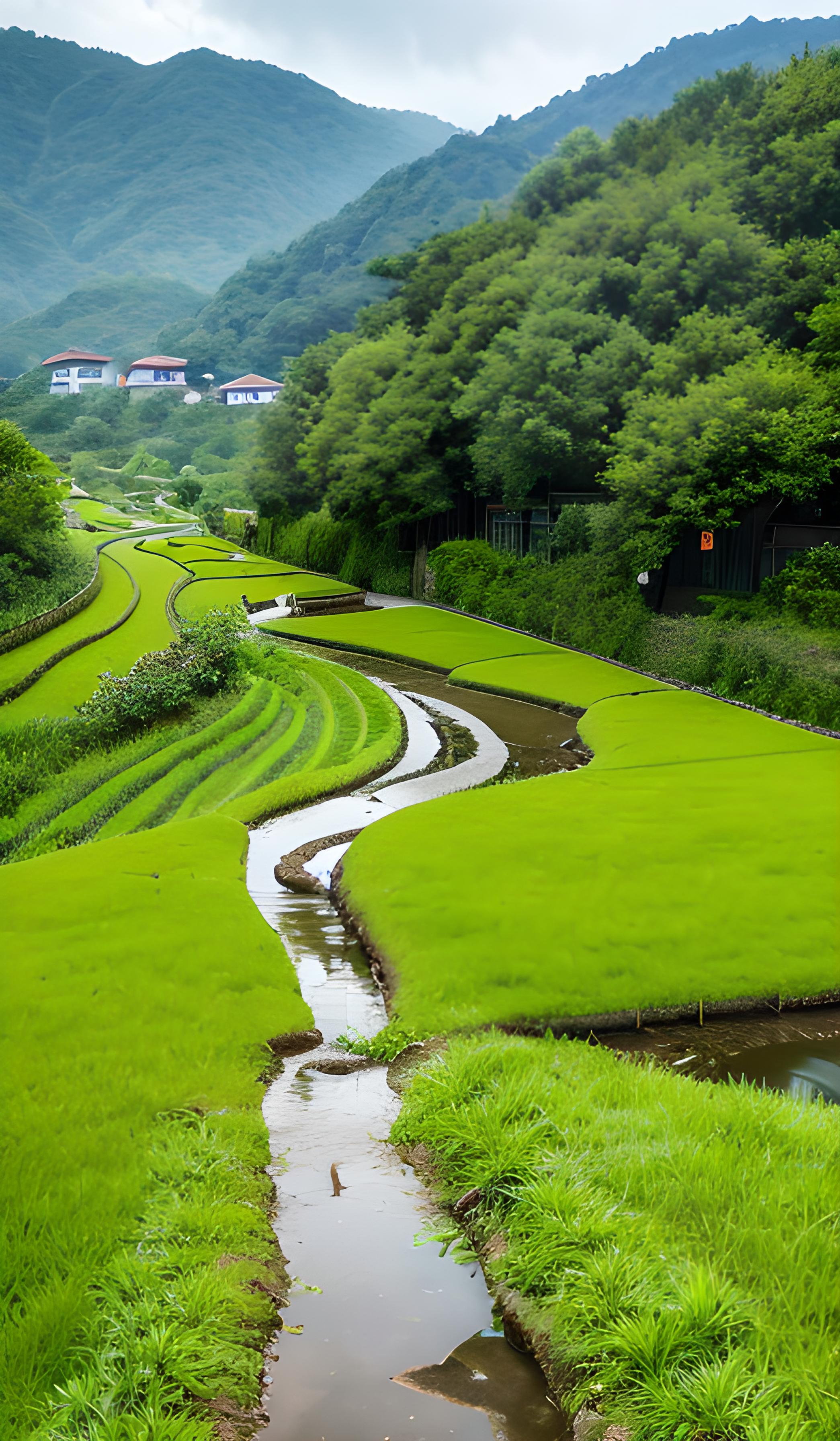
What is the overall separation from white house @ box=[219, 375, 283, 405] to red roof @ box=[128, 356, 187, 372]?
3323 millimetres

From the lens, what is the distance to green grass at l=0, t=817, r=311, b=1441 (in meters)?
3.41

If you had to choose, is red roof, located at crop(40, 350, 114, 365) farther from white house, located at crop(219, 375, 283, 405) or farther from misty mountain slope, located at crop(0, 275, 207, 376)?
white house, located at crop(219, 375, 283, 405)

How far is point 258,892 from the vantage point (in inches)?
368

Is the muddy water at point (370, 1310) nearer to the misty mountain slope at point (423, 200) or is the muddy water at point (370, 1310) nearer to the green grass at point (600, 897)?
the green grass at point (600, 897)

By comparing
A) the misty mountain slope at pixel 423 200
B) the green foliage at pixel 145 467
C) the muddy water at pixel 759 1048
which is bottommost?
the muddy water at pixel 759 1048

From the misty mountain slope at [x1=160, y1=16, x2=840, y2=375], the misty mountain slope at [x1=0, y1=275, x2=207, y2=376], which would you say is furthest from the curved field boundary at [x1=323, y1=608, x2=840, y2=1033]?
the misty mountain slope at [x1=0, y1=275, x2=207, y2=376]

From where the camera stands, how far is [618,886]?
332 inches

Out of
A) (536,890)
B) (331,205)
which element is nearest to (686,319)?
(536,890)

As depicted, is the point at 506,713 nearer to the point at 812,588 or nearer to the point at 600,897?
the point at 812,588

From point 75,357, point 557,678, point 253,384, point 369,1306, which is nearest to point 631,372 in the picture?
point 557,678

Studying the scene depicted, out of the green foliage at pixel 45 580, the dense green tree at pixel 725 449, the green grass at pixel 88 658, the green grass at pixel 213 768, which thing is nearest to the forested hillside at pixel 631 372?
the dense green tree at pixel 725 449

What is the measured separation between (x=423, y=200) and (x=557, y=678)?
45.3 m

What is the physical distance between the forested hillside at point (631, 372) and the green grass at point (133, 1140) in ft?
36.2

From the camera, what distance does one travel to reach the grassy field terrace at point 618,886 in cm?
697
